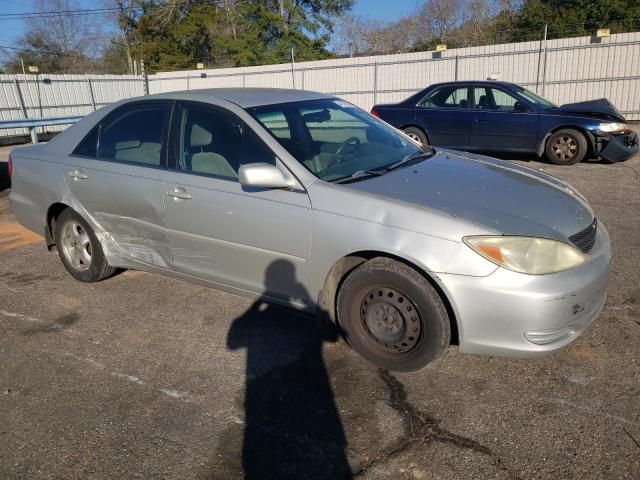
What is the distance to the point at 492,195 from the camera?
309 cm

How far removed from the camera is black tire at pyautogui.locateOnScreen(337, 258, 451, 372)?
9.20ft

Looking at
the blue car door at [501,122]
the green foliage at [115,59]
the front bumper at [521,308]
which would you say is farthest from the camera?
the green foliage at [115,59]

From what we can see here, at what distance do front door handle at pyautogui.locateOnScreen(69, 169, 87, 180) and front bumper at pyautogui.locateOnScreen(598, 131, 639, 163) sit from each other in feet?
27.0

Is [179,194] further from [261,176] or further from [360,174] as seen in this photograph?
[360,174]

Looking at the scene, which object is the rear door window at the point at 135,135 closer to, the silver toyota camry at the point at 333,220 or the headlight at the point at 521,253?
the silver toyota camry at the point at 333,220

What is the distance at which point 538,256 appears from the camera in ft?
8.70

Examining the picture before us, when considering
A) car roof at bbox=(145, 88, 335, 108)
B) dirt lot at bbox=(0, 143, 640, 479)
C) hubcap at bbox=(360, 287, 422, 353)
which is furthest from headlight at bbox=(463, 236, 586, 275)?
car roof at bbox=(145, 88, 335, 108)

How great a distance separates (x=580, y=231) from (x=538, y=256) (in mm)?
468

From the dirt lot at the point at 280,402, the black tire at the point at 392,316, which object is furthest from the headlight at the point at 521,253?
the dirt lot at the point at 280,402

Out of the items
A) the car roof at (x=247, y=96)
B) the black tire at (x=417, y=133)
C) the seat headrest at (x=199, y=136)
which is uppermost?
the car roof at (x=247, y=96)

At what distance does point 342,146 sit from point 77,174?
214 centimetres

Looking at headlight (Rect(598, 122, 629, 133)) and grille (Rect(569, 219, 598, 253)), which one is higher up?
headlight (Rect(598, 122, 629, 133))

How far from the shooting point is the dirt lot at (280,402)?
93.3 inches

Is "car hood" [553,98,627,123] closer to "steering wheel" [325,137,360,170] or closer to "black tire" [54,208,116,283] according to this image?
"steering wheel" [325,137,360,170]
